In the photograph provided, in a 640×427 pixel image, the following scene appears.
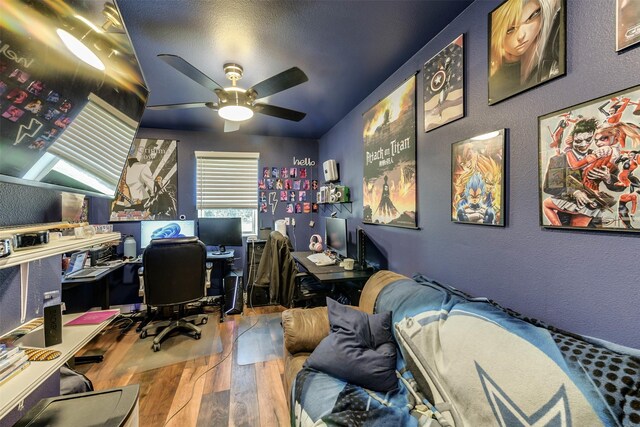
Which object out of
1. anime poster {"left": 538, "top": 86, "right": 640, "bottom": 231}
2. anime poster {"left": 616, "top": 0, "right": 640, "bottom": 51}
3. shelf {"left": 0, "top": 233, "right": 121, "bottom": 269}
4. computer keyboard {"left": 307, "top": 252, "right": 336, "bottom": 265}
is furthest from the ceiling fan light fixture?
anime poster {"left": 616, "top": 0, "right": 640, "bottom": 51}

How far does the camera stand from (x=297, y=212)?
4.25 metres

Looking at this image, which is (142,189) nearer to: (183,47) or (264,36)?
(183,47)

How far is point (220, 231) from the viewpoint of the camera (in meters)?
3.64

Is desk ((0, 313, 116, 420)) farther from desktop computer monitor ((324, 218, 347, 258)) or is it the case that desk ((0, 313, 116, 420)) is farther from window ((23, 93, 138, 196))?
desktop computer monitor ((324, 218, 347, 258))

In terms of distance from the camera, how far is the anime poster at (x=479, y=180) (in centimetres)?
136

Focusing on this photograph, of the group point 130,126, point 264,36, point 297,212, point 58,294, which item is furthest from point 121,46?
point 297,212

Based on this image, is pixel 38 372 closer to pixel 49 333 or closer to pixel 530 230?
pixel 49 333

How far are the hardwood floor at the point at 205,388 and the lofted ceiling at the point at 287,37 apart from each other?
257 centimetres

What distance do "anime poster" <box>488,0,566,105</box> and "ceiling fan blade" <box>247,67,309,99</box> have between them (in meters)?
1.15

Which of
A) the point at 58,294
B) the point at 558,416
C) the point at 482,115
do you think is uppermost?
the point at 482,115

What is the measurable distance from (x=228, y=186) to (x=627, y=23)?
13.2 ft

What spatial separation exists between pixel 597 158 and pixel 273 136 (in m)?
3.82

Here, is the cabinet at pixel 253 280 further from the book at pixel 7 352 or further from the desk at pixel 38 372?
the book at pixel 7 352

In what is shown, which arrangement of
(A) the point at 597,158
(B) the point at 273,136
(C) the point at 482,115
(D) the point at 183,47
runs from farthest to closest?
(B) the point at 273,136 < (D) the point at 183,47 < (C) the point at 482,115 < (A) the point at 597,158
